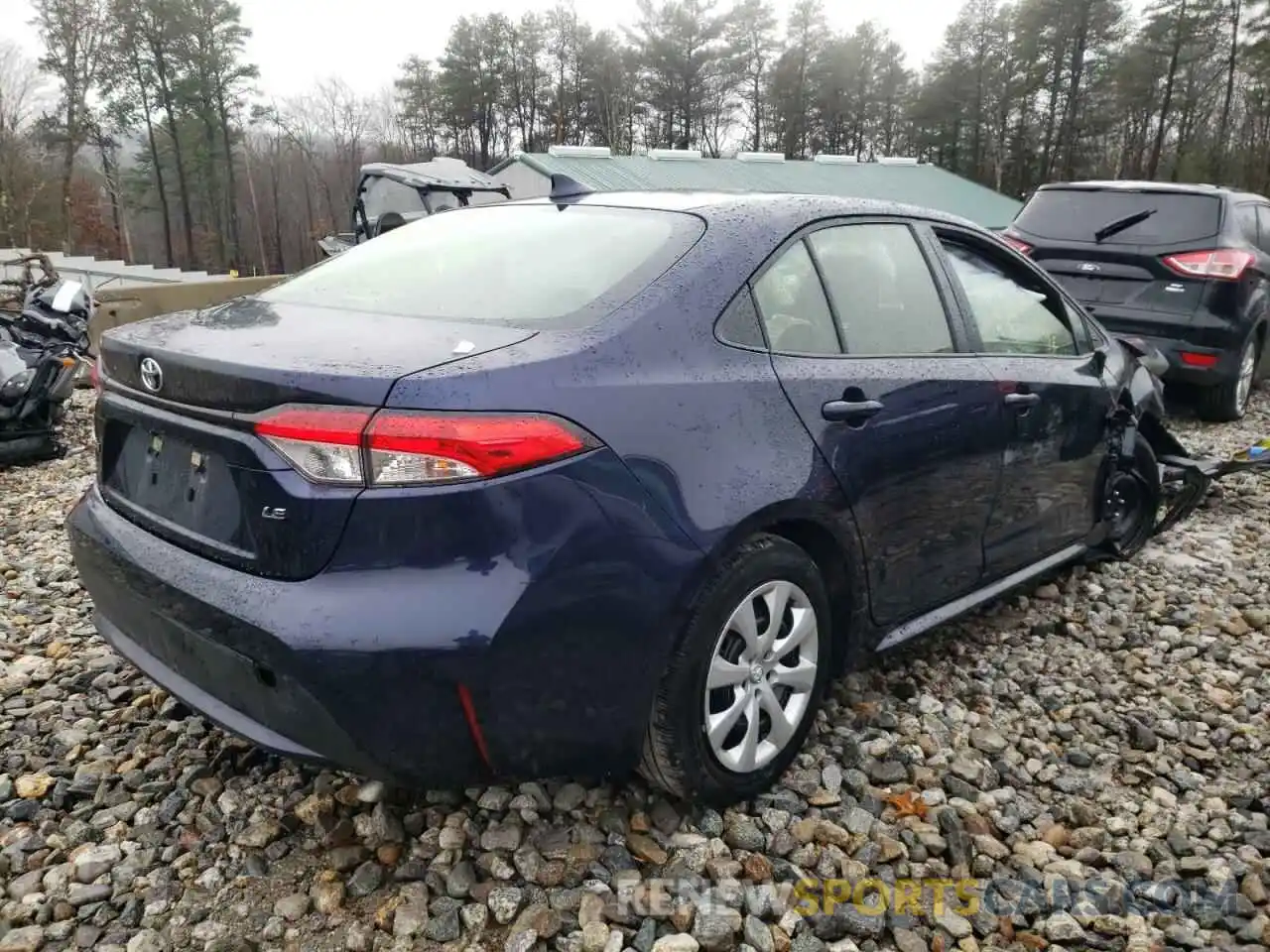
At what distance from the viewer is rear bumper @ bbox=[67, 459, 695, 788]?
5.90 ft

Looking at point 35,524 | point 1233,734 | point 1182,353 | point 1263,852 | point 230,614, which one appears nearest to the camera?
point 230,614

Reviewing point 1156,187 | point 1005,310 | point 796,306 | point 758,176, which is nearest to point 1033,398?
point 1005,310

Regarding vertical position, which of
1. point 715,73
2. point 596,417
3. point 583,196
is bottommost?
point 596,417

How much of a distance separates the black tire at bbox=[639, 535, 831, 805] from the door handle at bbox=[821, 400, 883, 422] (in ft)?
1.18

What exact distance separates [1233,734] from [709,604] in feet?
6.34

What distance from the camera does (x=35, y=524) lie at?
486cm

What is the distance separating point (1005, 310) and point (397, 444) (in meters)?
2.38

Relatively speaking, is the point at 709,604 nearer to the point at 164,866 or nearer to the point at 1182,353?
the point at 164,866

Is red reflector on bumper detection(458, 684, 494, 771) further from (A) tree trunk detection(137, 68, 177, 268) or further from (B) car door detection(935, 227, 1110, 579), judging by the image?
(A) tree trunk detection(137, 68, 177, 268)

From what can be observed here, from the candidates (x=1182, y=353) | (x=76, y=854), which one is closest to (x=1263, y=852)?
(x=76, y=854)

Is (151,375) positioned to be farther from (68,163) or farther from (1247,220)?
(68,163)

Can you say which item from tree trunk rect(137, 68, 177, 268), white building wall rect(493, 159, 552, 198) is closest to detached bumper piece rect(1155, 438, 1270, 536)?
white building wall rect(493, 159, 552, 198)

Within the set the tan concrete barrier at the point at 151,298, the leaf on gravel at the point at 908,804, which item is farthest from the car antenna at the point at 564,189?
the tan concrete barrier at the point at 151,298

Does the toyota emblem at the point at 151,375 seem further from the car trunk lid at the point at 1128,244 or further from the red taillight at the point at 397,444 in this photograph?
the car trunk lid at the point at 1128,244
